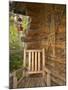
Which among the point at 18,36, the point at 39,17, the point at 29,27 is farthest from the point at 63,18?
the point at 18,36

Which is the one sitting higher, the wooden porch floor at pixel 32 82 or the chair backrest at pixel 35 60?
the chair backrest at pixel 35 60

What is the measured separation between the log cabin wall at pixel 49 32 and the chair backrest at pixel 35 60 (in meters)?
0.04

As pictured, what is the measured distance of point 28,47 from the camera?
1.71 meters

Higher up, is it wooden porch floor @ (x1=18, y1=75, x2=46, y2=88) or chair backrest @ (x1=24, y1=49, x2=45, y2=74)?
chair backrest @ (x1=24, y1=49, x2=45, y2=74)

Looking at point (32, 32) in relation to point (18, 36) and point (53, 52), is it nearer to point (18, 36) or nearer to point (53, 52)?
point (18, 36)

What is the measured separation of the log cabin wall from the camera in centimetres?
173

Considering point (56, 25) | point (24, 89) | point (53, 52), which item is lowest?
point (24, 89)

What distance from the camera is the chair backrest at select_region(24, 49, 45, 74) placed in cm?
171

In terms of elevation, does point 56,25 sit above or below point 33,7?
below

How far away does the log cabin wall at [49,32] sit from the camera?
1728 millimetres

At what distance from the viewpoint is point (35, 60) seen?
5.67 ft

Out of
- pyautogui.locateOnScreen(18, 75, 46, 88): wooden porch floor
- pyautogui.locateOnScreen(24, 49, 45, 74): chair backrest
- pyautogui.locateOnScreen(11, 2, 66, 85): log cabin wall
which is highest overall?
pyautogui.locateOnScreen(11, 2, 66, 85): log cabin wall

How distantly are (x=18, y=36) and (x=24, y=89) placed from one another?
502 millimetres

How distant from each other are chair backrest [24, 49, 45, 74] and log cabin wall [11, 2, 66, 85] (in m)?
0.04
